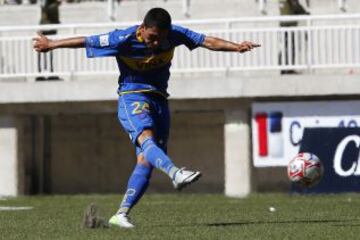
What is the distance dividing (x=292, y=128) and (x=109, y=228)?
34.3ft

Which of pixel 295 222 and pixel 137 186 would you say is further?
pixel 295 222

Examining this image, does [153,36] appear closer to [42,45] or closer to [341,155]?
[42,45]

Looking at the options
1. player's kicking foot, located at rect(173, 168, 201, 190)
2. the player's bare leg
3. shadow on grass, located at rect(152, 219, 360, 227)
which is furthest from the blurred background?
player's kicking foot, located at rect(173, 168, 201, 190)

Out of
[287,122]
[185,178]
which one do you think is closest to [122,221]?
[185,178]

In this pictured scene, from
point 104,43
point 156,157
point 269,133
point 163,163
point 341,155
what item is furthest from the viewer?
point 269,133

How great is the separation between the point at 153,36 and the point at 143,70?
0.68 meters

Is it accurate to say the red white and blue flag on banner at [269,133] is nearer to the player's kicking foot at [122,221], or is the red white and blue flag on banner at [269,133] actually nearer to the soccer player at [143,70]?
the soccer player at [143,70]

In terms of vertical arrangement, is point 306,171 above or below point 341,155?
above

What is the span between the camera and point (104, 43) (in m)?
12.4

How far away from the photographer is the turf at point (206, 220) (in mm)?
11500

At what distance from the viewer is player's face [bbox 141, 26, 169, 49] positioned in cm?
1202

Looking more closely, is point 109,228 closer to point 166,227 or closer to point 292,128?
point 166,227

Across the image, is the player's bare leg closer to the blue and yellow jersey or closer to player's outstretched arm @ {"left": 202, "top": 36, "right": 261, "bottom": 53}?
the blue and yellow jersey

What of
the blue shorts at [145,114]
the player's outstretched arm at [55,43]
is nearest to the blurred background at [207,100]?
the blue shorts at [145,114]
